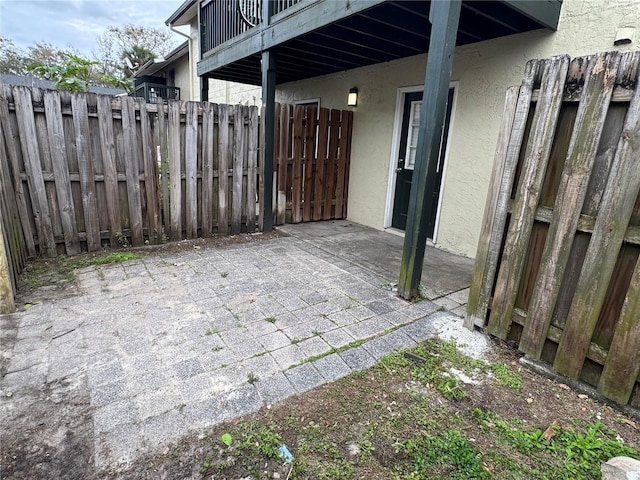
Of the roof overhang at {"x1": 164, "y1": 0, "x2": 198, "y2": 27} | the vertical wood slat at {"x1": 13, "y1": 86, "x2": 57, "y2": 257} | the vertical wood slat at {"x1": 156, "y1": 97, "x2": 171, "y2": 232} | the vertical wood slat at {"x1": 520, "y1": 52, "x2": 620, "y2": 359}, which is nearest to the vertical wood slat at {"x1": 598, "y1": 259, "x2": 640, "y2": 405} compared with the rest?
the vertical wood slat at {"x1": 520, "y1": 52, "x2": 620, "y2": 359}

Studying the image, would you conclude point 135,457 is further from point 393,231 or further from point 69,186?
point 393,231

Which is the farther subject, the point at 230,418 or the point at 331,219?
the point at 331,219

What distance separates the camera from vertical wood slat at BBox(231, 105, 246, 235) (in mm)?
4781

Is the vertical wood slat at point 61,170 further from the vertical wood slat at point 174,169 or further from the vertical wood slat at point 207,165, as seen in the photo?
the vertical wood slat at point 207,165

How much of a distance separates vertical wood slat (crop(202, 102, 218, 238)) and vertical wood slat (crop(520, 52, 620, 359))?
3.98 meters

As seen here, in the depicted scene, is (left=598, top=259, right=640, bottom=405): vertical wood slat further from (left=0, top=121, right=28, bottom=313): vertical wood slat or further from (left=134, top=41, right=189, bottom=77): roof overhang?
(left=134, top=41, right=189, bottom=77): roof overhang

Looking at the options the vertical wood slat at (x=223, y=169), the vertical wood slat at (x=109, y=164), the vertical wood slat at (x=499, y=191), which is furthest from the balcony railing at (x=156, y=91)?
the vertical wood slat at (x=499, y=191)

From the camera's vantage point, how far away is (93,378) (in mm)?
2047

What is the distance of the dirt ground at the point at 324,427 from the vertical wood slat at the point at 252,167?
330cm

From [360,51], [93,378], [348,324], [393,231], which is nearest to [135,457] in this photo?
[93,378]

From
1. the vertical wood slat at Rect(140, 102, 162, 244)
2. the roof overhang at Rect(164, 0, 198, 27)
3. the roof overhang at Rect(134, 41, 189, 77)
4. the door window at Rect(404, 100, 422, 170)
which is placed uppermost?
the roof overhang at Rect(164, 0, 198, 27)

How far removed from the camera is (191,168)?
454 centimetres

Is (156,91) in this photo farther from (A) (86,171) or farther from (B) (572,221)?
(B) (572,221)

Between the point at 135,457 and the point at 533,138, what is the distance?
2861 millimetres
